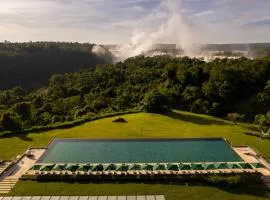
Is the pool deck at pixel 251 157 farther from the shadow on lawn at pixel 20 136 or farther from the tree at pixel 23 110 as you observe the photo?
the tree at pixel 23 110

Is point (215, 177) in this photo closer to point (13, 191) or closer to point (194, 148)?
point (194, 148)

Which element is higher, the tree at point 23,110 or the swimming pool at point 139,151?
the tree at point 23,110

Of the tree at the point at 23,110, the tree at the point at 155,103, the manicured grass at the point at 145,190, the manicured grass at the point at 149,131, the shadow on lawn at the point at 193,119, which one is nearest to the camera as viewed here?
the manicured grass at the point at 145,190

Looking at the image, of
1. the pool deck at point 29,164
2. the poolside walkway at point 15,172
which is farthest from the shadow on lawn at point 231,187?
the poolside walkway at point 15,172

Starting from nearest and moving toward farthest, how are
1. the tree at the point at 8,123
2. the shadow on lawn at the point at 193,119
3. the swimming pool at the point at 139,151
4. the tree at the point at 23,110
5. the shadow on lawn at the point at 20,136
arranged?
the swimming pool at the point at 139,151 → the shadow on lawn at the point at 20,136 → the tree at the point at 8,123 → the shadow on lawn at the point at 193,119 → the tree at the point at 23,110

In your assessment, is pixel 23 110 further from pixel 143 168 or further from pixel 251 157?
pixel 251 157

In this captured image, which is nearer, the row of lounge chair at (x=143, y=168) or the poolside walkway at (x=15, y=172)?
the poolside walkway at (x=15, y=172)

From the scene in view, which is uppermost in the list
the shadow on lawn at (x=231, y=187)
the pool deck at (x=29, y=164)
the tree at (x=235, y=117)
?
the tree at (x=235, y=117)

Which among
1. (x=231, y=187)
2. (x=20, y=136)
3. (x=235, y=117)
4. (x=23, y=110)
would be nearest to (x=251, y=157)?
(x=231, y=187)
